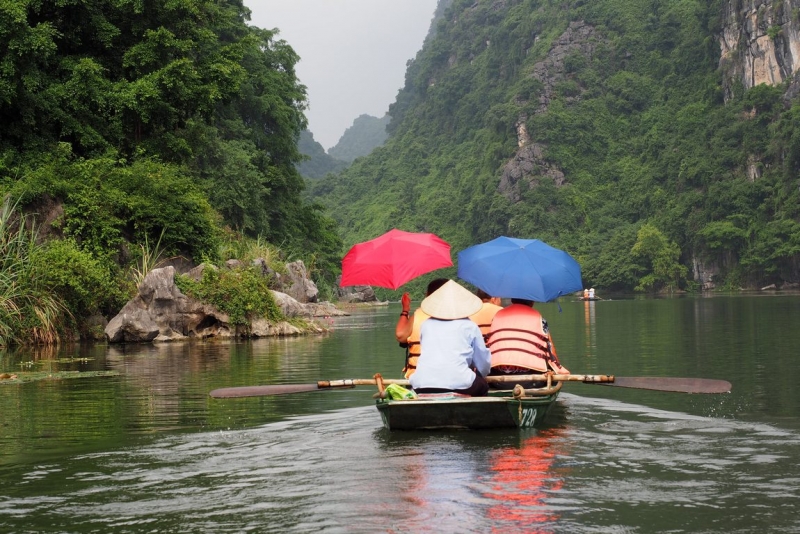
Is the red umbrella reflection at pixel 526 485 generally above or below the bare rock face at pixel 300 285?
below

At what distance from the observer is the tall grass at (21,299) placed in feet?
66.4

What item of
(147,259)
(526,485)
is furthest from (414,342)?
(147,259)

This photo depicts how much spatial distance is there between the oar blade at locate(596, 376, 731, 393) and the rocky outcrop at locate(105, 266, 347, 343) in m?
14.9

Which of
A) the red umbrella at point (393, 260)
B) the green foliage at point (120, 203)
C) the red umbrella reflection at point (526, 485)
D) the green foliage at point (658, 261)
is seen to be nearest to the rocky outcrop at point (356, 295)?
the green foliage at point (658, 261)

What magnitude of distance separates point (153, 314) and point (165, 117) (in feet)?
23.1

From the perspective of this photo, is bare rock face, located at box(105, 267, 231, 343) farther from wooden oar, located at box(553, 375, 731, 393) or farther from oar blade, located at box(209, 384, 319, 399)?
wooden oar, located at box(553, 375, 731, 393)

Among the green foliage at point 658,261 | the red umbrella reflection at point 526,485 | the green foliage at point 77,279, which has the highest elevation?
the green foliage at point 658,261

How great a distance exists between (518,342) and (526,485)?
3.25m

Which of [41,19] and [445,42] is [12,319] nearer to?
[41,19]

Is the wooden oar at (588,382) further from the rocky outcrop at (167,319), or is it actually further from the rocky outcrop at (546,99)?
the rocky outcrop at (546,99)

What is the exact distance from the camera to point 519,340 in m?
9.74

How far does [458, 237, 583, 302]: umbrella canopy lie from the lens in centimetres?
982

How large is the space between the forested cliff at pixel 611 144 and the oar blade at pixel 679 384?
72.8m

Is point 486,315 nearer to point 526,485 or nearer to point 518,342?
point 518,342
